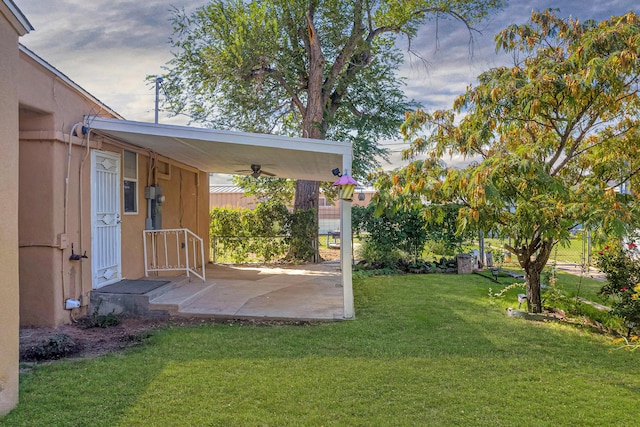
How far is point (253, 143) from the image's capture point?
19.9ft

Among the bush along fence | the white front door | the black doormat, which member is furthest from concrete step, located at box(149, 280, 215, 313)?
the bush along fence

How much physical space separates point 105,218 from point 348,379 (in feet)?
15.0

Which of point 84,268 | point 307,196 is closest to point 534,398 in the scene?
point 84,268

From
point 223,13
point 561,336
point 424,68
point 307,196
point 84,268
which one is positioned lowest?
point 561,336

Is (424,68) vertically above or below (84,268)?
above

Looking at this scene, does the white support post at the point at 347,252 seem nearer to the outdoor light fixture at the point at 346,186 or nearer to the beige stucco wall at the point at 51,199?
the outdoor light fixture at the point at 346,186

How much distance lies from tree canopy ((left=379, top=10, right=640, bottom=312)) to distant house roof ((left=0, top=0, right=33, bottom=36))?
435 cm

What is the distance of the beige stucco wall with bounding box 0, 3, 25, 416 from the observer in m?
3.12

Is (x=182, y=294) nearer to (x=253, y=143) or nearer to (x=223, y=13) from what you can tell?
(x=253, y=143)

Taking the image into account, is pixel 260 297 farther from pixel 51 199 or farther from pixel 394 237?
pixel 394 237

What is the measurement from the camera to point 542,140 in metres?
6.30

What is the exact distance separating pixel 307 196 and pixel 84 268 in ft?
26.0

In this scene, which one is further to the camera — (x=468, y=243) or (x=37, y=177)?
(x=468, y=243)

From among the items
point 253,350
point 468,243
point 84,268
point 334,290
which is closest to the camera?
point 253,350
